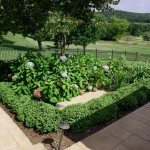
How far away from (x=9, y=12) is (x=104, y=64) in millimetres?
3817

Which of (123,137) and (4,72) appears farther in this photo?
(4,72)

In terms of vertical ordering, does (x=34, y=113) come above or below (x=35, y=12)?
below

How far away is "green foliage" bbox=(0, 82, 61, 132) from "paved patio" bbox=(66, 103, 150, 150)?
2.64ft

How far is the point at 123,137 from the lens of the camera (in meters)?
5.98

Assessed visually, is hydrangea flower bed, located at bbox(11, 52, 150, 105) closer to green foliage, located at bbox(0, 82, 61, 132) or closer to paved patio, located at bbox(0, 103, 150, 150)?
green foliage, located at bbox(0, 82, 61, 132)

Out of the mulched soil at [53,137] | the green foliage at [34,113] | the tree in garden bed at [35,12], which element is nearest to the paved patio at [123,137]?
the mulched soil at [53,137]

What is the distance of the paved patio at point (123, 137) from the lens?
562 cm

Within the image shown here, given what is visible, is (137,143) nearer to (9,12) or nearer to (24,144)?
(24,144)

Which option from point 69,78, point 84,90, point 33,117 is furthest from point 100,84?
point 33,117

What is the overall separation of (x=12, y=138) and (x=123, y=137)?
245 cm

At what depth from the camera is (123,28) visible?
93625 millimetres

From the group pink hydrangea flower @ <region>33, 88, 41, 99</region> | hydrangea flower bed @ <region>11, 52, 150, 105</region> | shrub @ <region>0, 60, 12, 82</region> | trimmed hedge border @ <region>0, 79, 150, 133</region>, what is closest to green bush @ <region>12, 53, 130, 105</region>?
hydrangea flower bed @ <region>11, 52, 150, 105</region>

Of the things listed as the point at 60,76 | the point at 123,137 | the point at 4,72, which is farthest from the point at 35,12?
the point at 123,137

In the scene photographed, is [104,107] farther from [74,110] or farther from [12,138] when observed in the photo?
[12,138]
